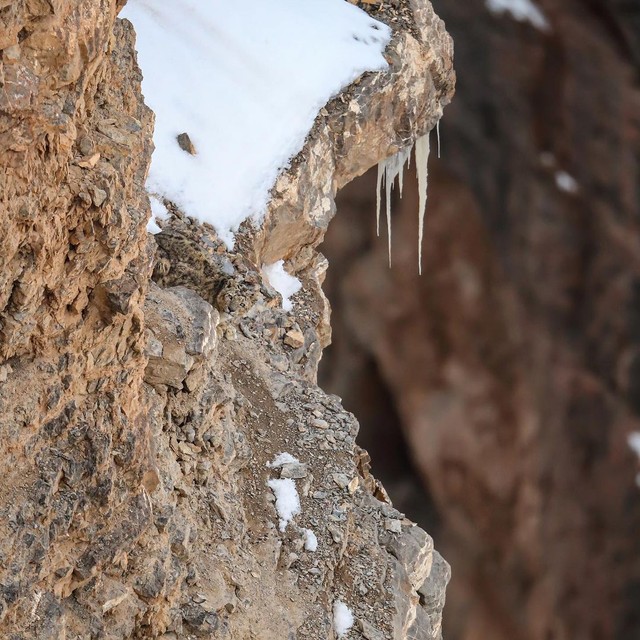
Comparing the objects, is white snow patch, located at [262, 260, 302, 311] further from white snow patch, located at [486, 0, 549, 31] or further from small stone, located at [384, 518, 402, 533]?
white snow patch, located at [486, 0, 549, 31]

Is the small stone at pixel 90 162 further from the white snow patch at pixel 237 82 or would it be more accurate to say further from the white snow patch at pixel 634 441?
the white snow patch at pixel 634 441

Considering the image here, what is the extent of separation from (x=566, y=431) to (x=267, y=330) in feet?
37.6

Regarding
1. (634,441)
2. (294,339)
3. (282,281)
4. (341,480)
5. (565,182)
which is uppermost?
(341,480)

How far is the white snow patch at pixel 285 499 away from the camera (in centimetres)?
565

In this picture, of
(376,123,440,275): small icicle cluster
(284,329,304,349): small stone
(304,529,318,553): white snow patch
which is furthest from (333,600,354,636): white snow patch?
(376,123,440,275): small icicle cluster

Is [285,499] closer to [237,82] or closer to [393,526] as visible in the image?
[393,526]

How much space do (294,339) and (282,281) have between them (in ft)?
2.81

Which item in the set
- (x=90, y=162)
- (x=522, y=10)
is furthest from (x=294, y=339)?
(x=522, y=10)

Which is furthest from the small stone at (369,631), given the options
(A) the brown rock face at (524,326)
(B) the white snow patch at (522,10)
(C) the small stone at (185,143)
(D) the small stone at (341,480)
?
(B) the white snow patch at (522,10)

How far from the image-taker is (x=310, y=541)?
18.3 feet

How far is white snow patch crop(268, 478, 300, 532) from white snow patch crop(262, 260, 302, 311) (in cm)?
→ 197

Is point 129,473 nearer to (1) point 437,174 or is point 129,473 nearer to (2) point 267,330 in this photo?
(2) point 267,330

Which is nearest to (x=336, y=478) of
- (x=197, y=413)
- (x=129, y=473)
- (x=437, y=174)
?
(x=197, y=413)

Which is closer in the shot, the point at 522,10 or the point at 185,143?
the point at 185,143
